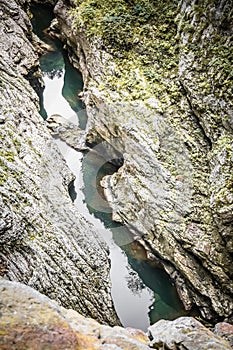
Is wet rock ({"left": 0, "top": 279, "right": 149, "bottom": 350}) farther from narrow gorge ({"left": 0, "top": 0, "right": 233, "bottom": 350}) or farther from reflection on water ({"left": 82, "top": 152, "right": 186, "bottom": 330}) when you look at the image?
reflection on water ({"left": 82, "top": 152, "right": 186, "bottom": 330})

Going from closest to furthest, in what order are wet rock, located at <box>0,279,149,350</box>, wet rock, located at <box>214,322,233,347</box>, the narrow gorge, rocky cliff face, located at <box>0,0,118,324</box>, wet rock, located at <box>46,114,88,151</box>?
wet rock, located at <box>0,279,149,350</box>
wet rock, located at <box>214,322,233,347</box>
rocky cliff face, located at <box>0,0,118,324</box>
the narrow gorge
wet rock, located at <box>46,114,88,151</box>

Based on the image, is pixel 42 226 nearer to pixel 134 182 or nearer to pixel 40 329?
pixel 134 182

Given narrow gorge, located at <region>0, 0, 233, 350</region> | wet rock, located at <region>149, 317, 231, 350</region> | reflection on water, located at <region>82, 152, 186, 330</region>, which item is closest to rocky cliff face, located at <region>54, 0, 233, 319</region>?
narrow gorge, located at <region>0, 0, 233, 350</region>

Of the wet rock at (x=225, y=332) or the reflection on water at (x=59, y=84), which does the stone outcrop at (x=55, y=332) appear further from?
the reflection on water at (x=59, y=84)

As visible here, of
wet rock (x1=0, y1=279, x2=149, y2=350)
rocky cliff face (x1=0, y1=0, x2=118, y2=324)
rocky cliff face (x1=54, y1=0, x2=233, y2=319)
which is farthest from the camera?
rocky cliff face (x1=54, y1=0, x2=233, y2=319)

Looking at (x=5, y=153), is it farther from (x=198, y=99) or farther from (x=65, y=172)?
(x=198, y=99)

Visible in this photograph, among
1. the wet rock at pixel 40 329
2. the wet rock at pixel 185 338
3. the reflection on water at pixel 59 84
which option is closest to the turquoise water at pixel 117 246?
the reflection on water at pixel 59 84

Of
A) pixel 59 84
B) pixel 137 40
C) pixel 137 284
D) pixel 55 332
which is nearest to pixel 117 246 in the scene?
pixel 137 284

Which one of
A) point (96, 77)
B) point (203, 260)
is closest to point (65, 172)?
point (96, 77)
